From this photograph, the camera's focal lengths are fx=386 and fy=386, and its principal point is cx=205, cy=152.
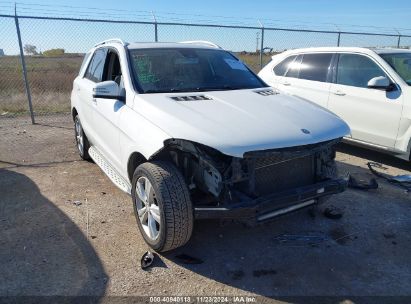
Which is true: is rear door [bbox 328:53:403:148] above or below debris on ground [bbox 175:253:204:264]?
above

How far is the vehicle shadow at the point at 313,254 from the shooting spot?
3107mm

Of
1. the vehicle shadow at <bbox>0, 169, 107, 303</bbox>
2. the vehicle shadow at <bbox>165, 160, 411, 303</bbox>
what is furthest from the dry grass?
the vehicle shadow at <bbox>165, 160, 411, 303</bbox>

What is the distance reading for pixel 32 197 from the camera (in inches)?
189

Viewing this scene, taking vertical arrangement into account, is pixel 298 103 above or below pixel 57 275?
above

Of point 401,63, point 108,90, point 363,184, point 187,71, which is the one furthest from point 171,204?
point 401,63

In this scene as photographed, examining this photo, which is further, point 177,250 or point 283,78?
point 283,78

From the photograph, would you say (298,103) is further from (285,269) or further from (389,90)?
(389,90)

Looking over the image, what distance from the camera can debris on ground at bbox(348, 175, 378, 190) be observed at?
5090 millimetres

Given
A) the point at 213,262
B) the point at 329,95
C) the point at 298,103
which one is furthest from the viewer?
the point at 329,95

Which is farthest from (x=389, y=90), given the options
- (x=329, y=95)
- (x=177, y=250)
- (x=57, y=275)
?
(x=57, y=275)

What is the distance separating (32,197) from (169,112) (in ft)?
8.16

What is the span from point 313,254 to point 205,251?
999 millimetres

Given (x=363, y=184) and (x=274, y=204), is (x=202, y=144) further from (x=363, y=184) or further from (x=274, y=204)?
(x=363, y=184)

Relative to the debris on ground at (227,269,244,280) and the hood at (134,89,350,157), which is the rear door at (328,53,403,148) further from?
the debris on ground at (227,269,244,280)
